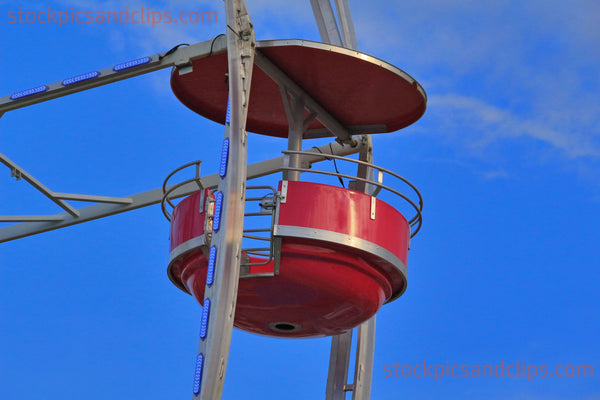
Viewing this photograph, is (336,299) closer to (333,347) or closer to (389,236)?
(389,236)

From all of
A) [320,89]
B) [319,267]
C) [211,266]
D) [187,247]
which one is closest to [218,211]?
[211,266]

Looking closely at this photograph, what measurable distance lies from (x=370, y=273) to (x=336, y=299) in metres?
0.89

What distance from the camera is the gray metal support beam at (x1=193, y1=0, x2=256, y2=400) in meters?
24.5

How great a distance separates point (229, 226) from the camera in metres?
25.5

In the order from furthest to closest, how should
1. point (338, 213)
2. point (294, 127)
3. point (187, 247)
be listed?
1. point (294, 127)
2. point (187, 247)
3. point (338, 213)

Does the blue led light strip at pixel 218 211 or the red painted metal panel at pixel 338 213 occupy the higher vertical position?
the red painted metal panel at pixel 338 213

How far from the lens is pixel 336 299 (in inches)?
1085

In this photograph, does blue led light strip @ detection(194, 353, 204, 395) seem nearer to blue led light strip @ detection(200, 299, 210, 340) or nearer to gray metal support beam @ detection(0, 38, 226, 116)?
blue led light strip @ detection(200, 299, 210, 340)

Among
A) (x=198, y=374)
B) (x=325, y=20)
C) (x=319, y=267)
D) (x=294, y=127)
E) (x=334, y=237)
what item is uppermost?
(x=325, y=20)

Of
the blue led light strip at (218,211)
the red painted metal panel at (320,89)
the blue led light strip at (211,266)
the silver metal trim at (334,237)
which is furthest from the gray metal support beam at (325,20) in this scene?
the blue led light strip at (211,266)

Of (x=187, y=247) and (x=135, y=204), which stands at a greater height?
(x=135, y=204)

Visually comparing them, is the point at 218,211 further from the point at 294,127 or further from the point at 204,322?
the point at 294,127

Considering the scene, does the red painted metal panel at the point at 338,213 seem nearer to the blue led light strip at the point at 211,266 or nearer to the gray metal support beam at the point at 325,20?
the blue led light strip at the point at 211,266

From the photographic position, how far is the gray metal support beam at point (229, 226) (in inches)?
965
